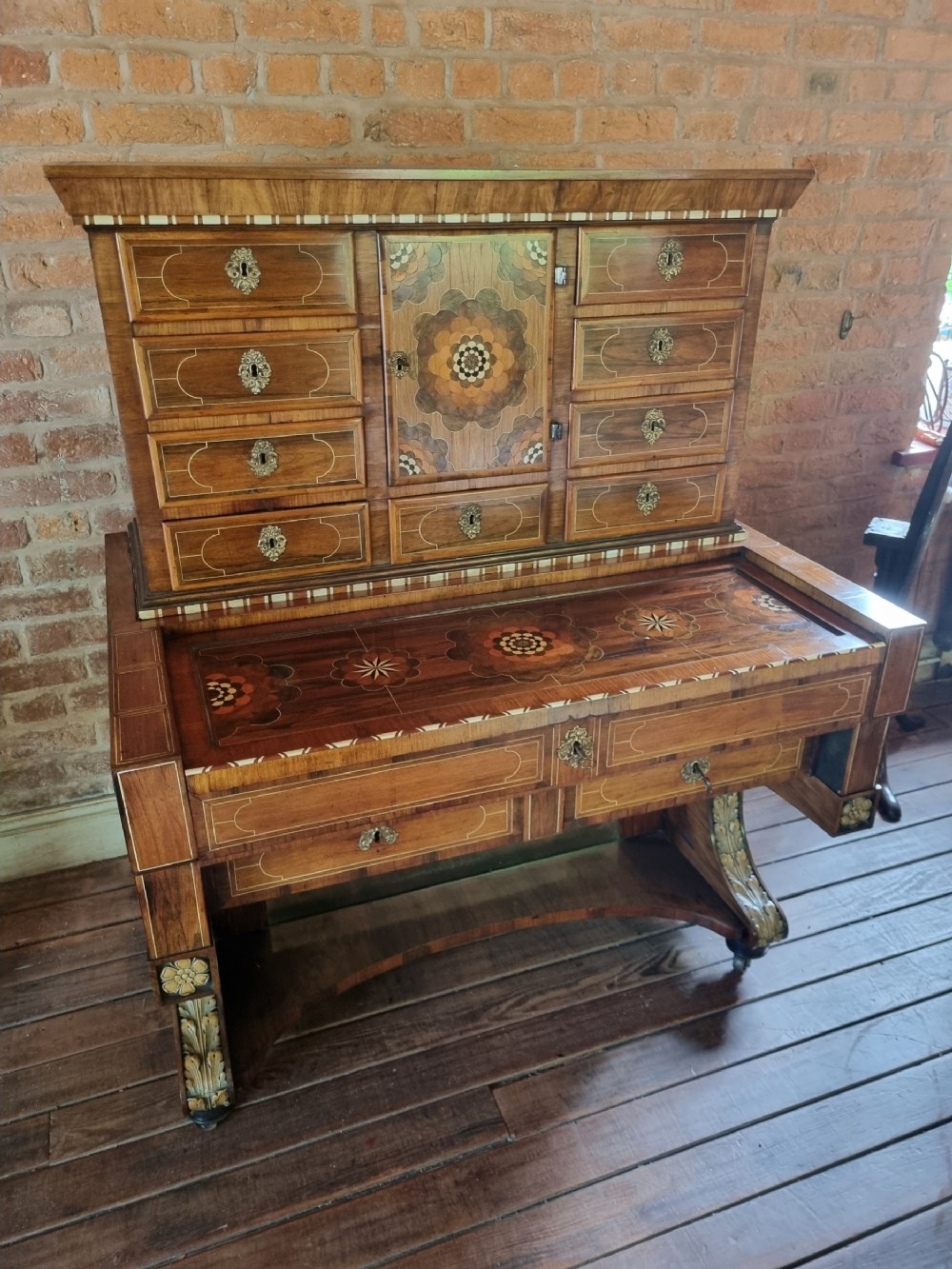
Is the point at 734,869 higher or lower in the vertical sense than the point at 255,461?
lower

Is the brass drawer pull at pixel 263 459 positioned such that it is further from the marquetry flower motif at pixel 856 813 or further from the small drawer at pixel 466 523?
the marquetry flower motif at pixel 856 813

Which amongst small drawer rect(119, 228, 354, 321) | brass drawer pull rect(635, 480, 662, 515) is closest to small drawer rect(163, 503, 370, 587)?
small drawer rect(119, 228, 354, 321)

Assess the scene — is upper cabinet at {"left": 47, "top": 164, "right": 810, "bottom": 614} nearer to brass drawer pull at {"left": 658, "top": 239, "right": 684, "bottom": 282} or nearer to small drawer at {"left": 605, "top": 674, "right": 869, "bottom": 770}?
brass drawer pull at {"left": 658, "top": 239, "right": 684, "bottom": 282}

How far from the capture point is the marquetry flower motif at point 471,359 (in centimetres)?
161

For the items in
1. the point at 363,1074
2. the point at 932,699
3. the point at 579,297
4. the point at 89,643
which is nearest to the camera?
the point at 579,297

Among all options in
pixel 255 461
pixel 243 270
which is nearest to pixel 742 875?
pixel 255 461

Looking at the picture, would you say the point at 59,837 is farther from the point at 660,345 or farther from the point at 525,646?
the point at 660,345

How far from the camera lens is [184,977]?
1.45m

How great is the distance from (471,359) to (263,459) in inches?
15.5

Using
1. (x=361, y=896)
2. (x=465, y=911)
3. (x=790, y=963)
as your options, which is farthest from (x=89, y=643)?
(x=790, y=963)

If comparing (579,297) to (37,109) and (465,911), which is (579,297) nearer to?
(37,109)

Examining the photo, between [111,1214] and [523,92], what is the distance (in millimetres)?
2208

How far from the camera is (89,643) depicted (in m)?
2.12

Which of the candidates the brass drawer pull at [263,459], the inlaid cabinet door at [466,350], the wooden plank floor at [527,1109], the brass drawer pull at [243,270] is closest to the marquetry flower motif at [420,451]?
the inlaid cabinet door at [466,350]
